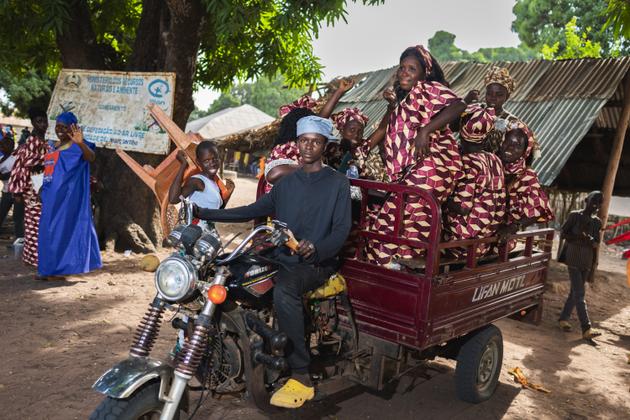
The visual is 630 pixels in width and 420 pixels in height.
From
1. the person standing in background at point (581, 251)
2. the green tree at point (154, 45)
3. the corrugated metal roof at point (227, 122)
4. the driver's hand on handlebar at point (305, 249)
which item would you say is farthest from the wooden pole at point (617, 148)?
the corrugated metal roof at point (227, 122)

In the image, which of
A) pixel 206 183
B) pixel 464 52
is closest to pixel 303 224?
pixel 206 183

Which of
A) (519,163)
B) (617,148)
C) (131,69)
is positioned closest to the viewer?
(519,163)

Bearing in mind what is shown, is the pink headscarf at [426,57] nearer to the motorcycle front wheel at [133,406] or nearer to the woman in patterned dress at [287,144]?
the woman in patterned dress at [287,144]

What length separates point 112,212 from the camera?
27.6 feet

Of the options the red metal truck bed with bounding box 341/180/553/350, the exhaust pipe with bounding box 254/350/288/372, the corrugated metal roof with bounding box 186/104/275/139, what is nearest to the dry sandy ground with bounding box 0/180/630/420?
the exhaust pipe with bounding box 254/350/288/372

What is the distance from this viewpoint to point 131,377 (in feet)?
7.78

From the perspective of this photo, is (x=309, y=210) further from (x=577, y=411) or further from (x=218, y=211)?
(x=577, y=411)

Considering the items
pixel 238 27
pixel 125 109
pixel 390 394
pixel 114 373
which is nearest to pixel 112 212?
pixel 125 109

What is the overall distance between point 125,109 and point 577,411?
20.4ft

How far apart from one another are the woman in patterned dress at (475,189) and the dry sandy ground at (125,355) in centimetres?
122

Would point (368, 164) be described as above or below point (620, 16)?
below

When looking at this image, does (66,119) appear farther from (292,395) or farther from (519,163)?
(519,163)

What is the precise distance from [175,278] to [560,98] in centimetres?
912

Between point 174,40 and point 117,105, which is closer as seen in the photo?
point 117,105
